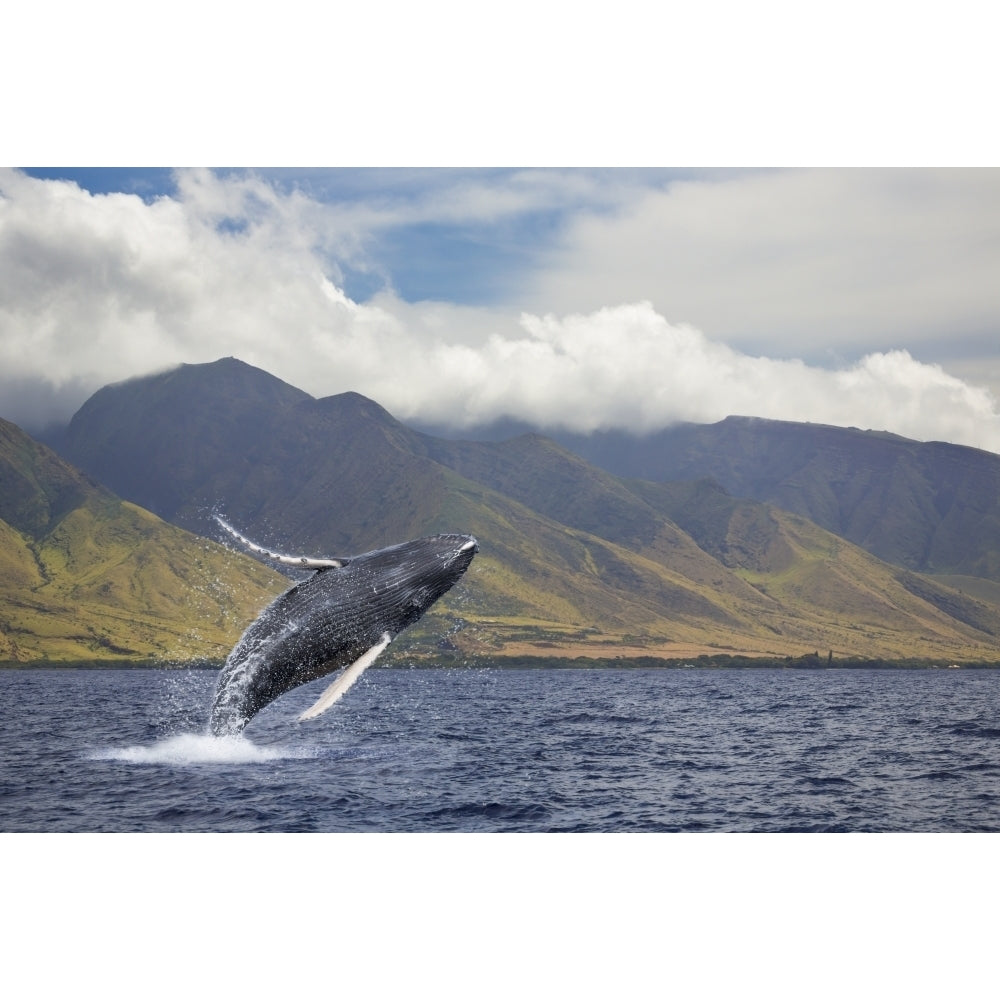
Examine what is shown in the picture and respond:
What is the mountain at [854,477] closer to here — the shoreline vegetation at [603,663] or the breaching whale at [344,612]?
the shoreline vegetation at [603,663]

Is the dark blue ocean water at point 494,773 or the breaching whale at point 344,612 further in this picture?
the dark blue ocean water at point 494,773

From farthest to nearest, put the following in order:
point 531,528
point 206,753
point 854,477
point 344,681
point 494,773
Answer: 1. point 531,528
2. point 854,477
3. point 206,753
4. point 494,773
5. point 344,681

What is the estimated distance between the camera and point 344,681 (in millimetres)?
10414

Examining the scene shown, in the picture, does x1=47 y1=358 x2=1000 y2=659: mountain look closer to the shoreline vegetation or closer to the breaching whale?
the shoreline vegetation

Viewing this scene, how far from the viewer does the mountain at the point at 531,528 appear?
278ft

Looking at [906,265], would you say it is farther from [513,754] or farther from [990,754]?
[513,754]

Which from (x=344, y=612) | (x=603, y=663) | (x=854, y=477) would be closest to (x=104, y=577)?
(x=603, y=663)

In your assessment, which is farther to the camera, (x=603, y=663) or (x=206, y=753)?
(x=603, y=663)

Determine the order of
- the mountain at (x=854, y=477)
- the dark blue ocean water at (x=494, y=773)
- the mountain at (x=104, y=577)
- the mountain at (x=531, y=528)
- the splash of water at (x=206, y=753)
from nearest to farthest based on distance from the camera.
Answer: the dark blue ocean water at (x=494, y=773) → the splash of water at (x=206, y=753) → the mountain at (x=854, y=477) → the mountain at (x=531, y=528) → the mountain at (x=104, y=577)

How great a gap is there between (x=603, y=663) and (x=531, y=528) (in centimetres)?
3043

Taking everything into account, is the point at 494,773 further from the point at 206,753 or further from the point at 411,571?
the point at 411,571

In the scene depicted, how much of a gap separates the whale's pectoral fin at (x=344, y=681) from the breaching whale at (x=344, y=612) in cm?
4

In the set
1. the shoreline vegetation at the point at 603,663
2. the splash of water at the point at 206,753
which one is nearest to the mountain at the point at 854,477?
the shoreline vegetation at the point at 603,663
